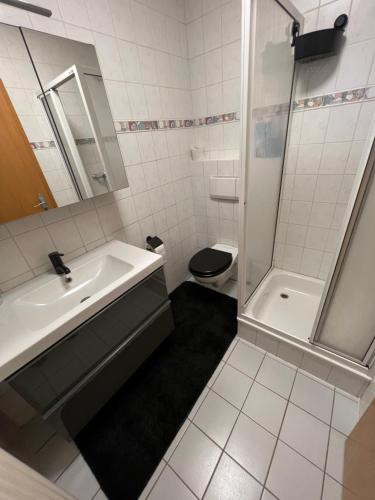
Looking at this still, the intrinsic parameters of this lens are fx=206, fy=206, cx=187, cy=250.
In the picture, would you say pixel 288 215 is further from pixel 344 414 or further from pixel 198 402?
pixel 198 402

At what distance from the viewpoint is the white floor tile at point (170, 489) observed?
0.93m

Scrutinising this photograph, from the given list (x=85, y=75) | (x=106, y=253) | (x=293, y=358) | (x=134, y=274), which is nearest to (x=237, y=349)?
(x=293, y=358)

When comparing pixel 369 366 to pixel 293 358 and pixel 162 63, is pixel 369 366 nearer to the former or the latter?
pixel 293 358

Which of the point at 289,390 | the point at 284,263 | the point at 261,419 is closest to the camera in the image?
the point at 261,419

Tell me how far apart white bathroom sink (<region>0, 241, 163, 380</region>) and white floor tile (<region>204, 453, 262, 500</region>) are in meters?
0.97

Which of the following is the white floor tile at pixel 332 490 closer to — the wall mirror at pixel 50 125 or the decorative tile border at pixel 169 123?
the wall mirror at pixel 50 125

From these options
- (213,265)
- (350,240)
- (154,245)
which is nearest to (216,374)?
(213,265)

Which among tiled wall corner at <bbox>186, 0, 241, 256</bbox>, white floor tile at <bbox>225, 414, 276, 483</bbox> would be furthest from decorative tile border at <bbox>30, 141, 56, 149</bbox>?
white floor tile at <bbox>225, 414, 276, 483</bbox>

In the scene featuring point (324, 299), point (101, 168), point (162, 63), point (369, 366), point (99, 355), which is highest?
point (162, 63)

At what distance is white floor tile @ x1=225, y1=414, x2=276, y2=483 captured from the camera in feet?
3.23

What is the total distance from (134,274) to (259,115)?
1.03m

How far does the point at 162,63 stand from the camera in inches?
58.1

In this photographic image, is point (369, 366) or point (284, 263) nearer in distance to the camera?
point (369, 366)

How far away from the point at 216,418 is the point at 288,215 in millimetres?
1478
